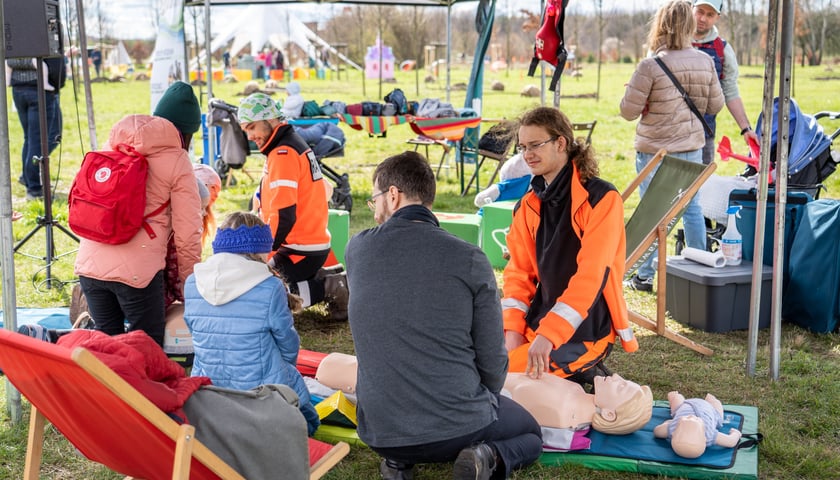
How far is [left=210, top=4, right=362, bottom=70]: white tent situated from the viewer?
32.0 metres

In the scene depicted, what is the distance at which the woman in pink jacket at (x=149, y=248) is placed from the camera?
3.72 metres

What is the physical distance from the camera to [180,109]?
3955 millimetres

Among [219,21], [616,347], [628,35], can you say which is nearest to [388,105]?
[616,347]

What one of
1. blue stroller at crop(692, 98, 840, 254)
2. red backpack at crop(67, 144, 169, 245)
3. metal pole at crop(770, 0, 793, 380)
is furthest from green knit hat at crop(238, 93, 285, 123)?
blue stroller at crop(692, 98, 840, 254)

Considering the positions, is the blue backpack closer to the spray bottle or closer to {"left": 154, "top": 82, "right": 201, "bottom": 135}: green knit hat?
the spray bottle

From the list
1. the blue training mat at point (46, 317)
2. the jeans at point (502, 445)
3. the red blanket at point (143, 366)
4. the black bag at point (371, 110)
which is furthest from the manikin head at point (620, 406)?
the black bag at point (371, 110)

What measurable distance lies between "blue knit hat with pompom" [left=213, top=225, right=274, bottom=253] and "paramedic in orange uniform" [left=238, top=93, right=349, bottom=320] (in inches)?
58.9

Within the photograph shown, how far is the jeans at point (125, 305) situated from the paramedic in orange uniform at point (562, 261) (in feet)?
5.01

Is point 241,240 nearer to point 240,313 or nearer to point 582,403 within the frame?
point 240,313

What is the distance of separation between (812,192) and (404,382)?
3.83 metres

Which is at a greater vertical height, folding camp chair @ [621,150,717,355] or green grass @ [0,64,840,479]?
folding camp chair @ [621,150,717,355]

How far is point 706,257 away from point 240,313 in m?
2.95

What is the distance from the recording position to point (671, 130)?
5.30m

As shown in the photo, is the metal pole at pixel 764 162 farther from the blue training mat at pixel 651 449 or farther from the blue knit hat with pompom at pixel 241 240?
the blue knit hat with pompom at pixel 241 240
